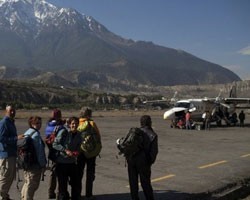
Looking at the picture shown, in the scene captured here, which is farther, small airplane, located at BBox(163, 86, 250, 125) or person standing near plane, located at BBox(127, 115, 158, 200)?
small airplane, located at BBox(163, 86, 250, 125)

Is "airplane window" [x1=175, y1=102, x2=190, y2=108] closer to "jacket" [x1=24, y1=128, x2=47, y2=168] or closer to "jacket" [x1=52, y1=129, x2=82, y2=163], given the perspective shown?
"jacket" [x1=52, y1=129, x2=82, y2=163]

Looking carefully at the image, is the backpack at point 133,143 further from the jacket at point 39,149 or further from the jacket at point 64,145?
the jacket at point 39,149

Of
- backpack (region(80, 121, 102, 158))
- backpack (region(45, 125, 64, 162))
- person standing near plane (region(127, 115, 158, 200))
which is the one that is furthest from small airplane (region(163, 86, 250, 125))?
backpack (region(45, 125, 64, 162))

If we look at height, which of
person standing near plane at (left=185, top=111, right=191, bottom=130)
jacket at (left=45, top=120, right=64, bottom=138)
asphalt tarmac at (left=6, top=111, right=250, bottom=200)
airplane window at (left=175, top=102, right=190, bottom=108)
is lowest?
asphalt tarmac at (left=6, top=111, right=250, bottom=200)

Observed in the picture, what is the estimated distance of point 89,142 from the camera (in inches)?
326

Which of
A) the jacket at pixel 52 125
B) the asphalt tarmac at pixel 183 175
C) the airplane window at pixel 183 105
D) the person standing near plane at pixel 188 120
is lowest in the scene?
the asphalt tarmac at pixel 183 175

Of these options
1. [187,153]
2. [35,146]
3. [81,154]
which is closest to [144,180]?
[81,154]

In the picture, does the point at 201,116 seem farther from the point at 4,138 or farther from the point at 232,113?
the point at 4,138

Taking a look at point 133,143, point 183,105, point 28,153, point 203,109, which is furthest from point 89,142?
point 203,109

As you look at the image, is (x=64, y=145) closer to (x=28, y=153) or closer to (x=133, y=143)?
(x=28, y=153)

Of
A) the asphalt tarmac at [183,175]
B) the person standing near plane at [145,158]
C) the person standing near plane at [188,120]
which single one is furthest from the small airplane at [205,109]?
the person standing near plane at [145,158]

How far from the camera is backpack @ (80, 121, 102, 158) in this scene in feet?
27.0

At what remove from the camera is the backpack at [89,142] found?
8242mm

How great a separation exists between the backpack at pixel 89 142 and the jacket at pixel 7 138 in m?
1.28
